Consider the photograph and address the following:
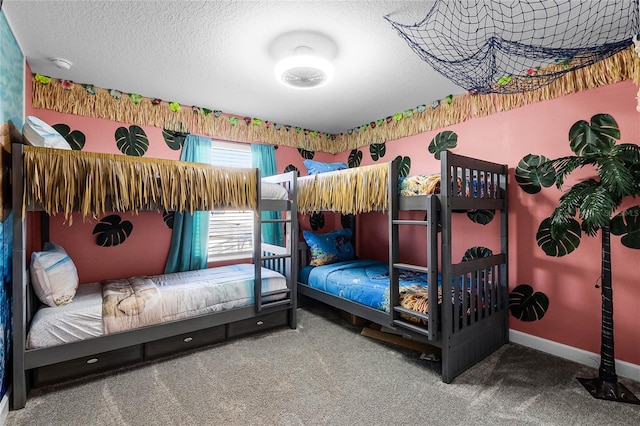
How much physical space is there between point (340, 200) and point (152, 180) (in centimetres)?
176

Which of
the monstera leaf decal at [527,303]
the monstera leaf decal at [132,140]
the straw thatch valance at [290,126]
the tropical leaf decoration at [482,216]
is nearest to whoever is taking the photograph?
the straw thatch valance at [290,126]

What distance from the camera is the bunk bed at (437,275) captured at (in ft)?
7.88

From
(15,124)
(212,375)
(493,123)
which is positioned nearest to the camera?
(15,124)

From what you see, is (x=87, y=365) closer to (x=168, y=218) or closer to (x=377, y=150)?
(x=168, y=218)

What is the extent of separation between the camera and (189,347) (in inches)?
112

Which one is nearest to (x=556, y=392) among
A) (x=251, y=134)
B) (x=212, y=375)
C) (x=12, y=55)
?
(x=212, y=375)

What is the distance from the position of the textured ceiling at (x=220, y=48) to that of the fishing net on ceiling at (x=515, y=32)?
0.16 metres

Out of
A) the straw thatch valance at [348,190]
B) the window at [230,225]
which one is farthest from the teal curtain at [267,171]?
the straw thatch valance at [348,190]

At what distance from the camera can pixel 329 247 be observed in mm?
4102

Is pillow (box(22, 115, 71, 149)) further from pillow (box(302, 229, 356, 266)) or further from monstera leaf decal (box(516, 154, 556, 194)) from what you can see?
monstera leaf decal (box(516, 154, 556, 194))

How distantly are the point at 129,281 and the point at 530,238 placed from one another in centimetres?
390

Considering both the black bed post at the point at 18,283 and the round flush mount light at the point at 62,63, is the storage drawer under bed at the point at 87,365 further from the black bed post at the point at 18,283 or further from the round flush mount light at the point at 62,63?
the round flush mount light at the point at 62,63

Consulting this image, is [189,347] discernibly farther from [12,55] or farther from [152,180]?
[12,55]

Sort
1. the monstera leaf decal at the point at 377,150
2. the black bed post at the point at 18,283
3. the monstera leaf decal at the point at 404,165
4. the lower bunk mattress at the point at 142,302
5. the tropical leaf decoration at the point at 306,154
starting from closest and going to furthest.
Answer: the black bed post at the point at 18,283 < the lower bunk mattress at the point at 142,302 < the monstera leaf decal at the point at 404,165 < the monstera leaf decal at the point at 377,150 < the tropical leaf decoration at the point at 306,154
